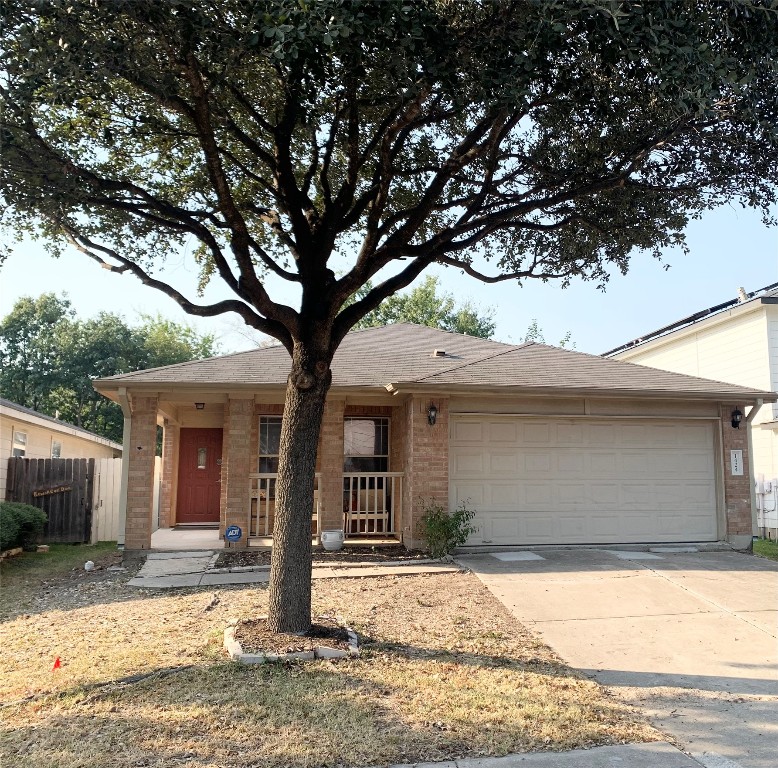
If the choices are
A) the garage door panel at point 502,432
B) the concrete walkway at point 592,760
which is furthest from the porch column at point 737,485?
the concrete walkway at point 592,760

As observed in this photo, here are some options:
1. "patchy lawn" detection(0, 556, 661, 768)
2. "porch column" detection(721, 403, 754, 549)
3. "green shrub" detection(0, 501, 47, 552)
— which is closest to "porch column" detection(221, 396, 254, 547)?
"green shrub" detection(0, 501, 47, 552)

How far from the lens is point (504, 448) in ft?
34.7

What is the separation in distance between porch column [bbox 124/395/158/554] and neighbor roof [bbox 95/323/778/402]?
0.57 metres

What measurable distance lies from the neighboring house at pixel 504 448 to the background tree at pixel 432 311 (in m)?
20.5

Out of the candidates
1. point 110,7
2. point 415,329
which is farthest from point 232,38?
point 415,329

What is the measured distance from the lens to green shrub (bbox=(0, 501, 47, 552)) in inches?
397

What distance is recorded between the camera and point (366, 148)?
7105mm

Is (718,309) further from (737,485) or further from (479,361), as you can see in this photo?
→ (479,361)

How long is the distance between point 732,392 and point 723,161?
16.9 feet

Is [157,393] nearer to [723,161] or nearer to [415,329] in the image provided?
[415,329]

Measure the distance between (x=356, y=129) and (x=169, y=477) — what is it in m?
9.67

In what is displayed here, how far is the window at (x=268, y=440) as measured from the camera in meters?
12.1

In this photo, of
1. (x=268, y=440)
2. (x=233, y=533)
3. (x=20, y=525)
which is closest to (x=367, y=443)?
(x=268, y=440)

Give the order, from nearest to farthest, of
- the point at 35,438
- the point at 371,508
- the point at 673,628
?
the point at 673,628, the point at 371,508, the point at 35,438
